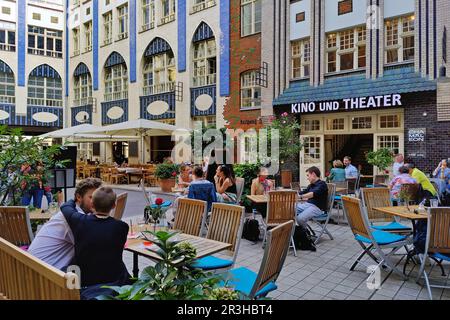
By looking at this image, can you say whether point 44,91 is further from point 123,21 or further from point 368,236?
point 368,236

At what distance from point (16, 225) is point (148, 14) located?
791 inches

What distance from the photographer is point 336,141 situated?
16.6m

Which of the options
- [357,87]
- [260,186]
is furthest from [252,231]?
[357,87]

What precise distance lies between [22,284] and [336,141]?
15.8m

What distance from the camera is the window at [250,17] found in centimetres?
1623

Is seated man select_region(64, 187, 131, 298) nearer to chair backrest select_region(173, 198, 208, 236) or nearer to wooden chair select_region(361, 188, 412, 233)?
chair backrest select_region(173, 198, 208, 236)

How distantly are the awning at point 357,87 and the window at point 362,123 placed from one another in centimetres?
120

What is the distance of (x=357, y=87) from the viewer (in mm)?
12625

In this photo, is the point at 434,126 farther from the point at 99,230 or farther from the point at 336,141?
the point at 99,230

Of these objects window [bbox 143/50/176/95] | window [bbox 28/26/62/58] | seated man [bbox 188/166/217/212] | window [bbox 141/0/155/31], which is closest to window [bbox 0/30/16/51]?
window [bbox 28/26/62/58]

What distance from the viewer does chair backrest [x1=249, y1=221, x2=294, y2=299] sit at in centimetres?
268
